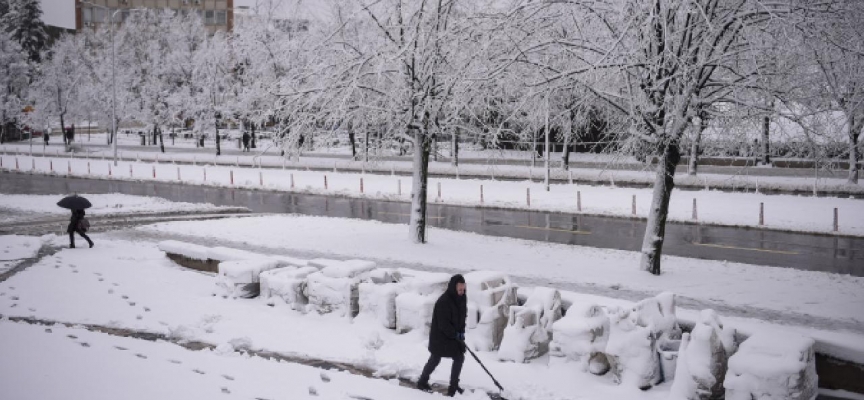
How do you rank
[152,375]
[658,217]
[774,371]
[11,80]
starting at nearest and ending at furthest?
1. [774,371]
2. [152,375]
3. [658,217]
4. [11,80]

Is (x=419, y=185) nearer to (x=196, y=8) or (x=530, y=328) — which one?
(x=530, y=328)

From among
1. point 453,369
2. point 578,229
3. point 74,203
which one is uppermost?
point 74,203

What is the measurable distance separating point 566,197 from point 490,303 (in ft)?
65.2

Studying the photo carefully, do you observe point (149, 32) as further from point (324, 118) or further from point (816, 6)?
point (816, 6)

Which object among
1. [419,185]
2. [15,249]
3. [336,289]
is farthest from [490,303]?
[15,249]

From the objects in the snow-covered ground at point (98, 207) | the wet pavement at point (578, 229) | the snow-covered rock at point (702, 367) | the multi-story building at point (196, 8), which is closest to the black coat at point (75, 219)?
the snow-covered ground at point (98, 207)

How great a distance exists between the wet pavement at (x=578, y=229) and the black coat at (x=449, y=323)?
36.2 ft

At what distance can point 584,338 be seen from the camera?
337 inches

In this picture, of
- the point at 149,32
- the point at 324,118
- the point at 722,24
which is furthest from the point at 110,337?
the point at 149,32

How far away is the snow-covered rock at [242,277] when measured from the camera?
1213 cm

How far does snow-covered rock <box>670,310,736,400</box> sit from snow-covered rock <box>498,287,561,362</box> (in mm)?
1958

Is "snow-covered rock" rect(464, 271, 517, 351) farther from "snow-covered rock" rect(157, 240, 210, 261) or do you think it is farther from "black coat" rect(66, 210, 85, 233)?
"black coat" rect(66, 210, 85, 233)

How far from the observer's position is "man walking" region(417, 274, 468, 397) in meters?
7.80

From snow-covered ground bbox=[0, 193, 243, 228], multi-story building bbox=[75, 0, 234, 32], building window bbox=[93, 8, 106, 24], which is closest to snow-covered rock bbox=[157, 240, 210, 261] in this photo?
snow-covered ground bbox=[0, 193, 243, 228]
